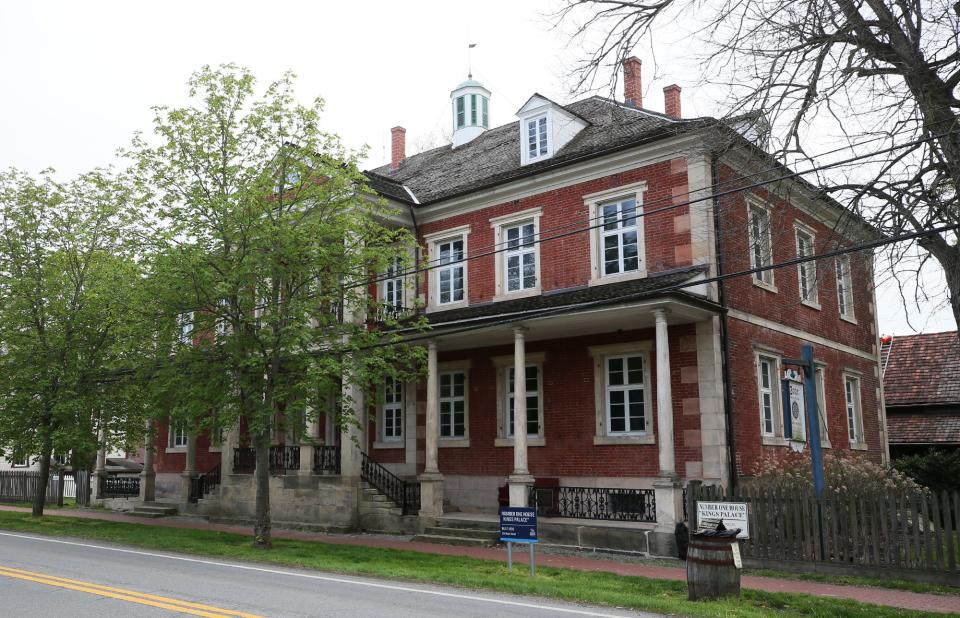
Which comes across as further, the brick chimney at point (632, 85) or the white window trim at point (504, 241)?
the brick chimney at point (632, 85)

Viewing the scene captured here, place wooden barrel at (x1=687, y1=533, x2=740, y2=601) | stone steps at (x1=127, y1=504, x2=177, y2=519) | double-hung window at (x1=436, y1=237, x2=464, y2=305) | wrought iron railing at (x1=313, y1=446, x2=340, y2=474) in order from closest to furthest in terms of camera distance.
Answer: wooden barrel at (x1=687, y1=533, x2=740, y2=601), wrought iron railing at (x1=313, y1=446, x2=340, y2=474), double-hung window at (x1=436, y1=237, x2=464, y2=305), stone steps at (x1=127, y1=504, x2=177, y2=519)

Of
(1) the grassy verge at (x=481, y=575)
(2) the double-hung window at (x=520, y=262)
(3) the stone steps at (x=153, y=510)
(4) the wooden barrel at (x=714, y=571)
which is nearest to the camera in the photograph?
(1) the grassy verge at (x=481, y=575)

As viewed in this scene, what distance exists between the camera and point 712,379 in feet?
56.1

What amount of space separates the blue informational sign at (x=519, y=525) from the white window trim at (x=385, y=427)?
9.56 meters

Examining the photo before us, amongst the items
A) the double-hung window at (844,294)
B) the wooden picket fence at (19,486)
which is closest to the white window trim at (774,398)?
the double-hung window at (844,294)

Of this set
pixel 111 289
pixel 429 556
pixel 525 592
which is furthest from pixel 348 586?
pixel 111 289

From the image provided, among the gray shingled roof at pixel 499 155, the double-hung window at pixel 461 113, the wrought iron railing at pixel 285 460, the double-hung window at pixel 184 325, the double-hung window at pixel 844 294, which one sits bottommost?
the wrought iron railing at pixel 285 460

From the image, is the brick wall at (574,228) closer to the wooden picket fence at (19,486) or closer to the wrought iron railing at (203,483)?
the wrought iron railing at (203,483)

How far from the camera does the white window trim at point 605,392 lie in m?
18.0

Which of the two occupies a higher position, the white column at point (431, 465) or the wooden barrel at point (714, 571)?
the white column at point (431, 465)

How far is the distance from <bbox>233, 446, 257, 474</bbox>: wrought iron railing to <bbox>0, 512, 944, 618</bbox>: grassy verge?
367 cm

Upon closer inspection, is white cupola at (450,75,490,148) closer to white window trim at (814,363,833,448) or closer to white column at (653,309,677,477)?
white window trim at (814,363,833,448)

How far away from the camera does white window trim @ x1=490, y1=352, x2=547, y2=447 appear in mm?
19781

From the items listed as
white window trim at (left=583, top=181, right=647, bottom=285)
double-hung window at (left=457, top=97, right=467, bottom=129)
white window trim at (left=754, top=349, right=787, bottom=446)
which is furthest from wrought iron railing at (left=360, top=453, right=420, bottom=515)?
double-hung window at (left=457, top=97, right=467, bottom=129)
